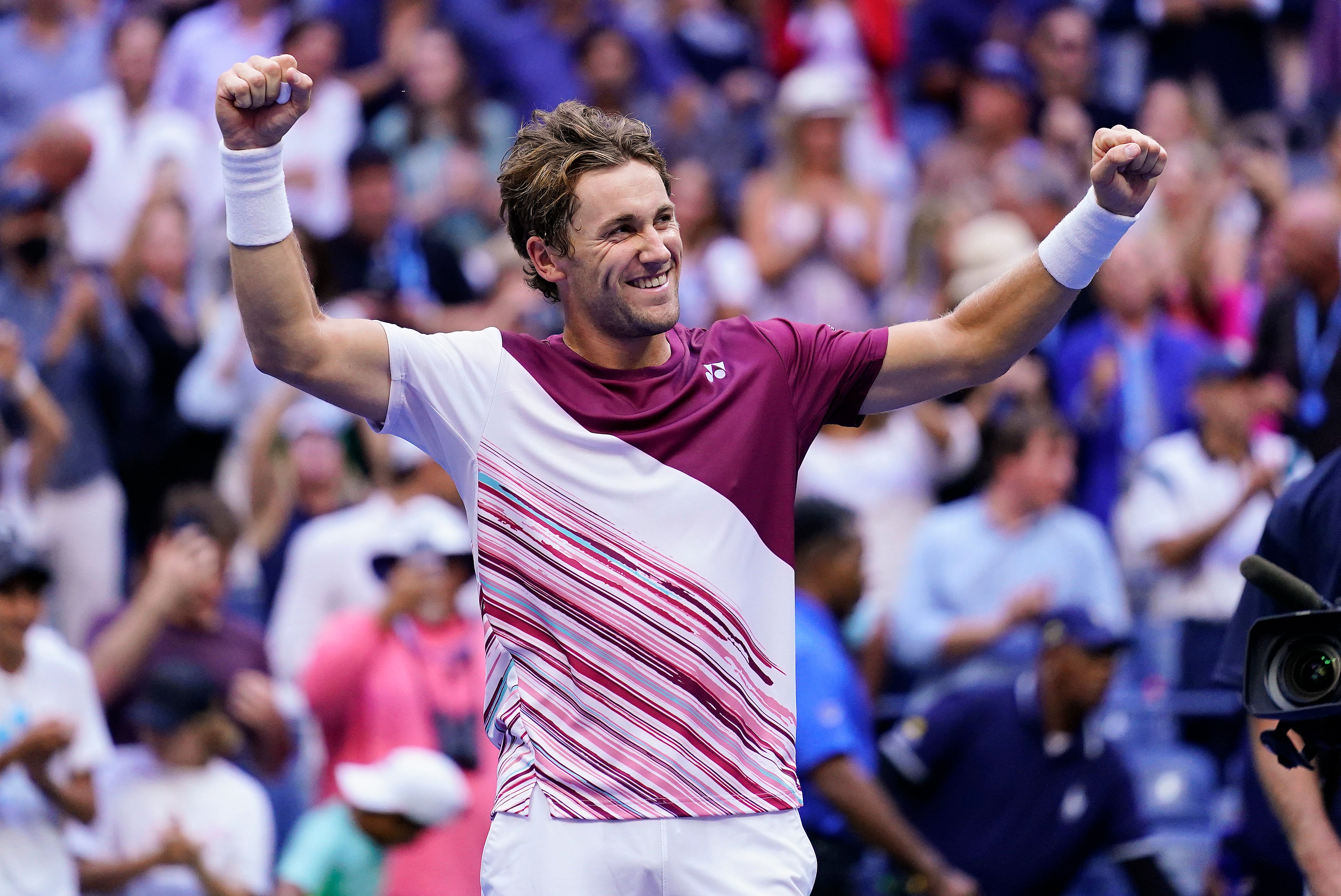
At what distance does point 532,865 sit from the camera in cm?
334

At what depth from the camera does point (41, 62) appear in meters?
10.4

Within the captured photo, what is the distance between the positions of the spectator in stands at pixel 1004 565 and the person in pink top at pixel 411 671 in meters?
1.86

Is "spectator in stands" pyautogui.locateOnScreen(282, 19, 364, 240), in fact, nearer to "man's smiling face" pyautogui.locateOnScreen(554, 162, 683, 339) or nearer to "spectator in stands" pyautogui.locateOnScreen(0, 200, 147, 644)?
"spectator in stands" pyautogui.locateOnScreen(0, 200, 147, 644)

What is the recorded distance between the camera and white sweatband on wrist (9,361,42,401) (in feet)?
26.3

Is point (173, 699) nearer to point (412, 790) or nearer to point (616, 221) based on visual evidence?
point (412, 790)

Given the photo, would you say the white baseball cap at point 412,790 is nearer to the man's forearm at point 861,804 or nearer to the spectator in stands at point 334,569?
the man's forearm at point 861,804

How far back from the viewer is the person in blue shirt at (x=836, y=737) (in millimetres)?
5934

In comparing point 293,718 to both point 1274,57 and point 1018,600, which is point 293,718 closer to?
point 1018,600

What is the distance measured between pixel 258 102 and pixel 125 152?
22.9 ft

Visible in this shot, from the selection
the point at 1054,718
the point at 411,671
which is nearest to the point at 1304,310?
the point at 1054,718

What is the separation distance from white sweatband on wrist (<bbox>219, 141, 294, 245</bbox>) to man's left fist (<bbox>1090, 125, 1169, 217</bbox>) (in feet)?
4.99

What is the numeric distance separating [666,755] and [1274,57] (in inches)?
392

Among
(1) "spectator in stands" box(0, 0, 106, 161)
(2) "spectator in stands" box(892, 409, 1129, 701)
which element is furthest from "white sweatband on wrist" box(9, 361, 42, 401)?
(2) "spectator in stands" box(892, 409, 1129, 701)

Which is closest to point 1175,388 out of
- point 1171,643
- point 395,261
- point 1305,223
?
point 1305,223
